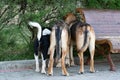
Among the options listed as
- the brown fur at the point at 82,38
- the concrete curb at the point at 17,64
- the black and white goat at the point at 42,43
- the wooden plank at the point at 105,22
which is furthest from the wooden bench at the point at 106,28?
the concrete curb at the point at 17,64

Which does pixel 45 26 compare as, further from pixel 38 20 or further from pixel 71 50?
pixel 71 50

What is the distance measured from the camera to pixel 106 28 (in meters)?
9.35

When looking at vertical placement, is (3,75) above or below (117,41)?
below

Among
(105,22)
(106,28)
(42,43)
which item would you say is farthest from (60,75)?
(105,22)

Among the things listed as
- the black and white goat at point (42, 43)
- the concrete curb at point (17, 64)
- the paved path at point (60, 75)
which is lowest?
the paved path at point (60, 75)

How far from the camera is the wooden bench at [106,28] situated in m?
8.86

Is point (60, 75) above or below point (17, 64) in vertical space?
below

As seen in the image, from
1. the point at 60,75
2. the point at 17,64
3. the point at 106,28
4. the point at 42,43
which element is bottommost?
the point at 60,75

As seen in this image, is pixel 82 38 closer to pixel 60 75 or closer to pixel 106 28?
pixel 60 75

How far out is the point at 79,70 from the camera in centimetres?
873

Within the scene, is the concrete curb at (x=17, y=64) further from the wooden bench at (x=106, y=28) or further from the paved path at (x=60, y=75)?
the wooden bench at (x=106, y=28)

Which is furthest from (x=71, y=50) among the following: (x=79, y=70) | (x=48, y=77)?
(x=48, y=77)

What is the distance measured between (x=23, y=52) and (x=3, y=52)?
589 millimetres

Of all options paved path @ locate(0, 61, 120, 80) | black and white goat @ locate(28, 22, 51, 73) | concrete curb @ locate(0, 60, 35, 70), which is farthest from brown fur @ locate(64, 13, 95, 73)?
concrete curb @ locate(0, 60, 35, 70)
